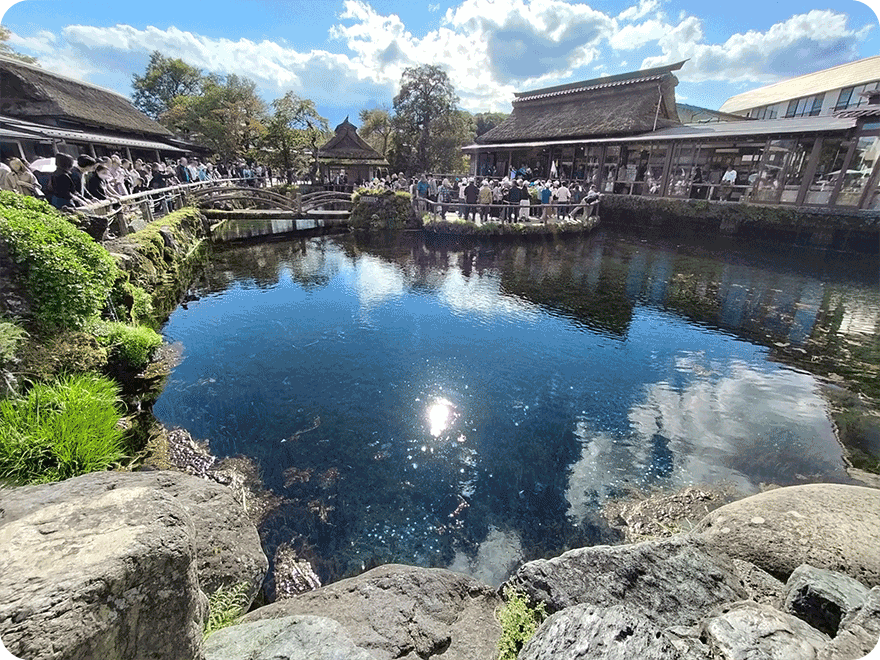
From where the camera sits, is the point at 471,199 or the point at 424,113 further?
the point at 424,113

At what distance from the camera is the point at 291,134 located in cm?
2728

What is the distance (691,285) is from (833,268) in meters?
6.72

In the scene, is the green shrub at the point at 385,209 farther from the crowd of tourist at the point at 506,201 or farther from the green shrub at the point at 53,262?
the green shrub at the point at 53,262

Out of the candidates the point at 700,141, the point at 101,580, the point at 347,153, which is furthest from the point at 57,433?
the point at 347,153

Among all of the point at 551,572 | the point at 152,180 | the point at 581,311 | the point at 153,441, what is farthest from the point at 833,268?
the point at 152,180

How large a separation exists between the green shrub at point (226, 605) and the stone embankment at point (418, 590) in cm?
7

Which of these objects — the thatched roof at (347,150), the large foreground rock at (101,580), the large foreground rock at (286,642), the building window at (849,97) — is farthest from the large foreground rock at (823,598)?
the building window at (849,97)

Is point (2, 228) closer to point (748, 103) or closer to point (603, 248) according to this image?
point (603, 248)

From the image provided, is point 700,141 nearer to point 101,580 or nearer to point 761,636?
point 761,636

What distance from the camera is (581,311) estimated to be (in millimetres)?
11031

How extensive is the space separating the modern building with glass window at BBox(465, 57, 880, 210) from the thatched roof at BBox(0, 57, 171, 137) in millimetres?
21647

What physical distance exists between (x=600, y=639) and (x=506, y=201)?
63.6ft

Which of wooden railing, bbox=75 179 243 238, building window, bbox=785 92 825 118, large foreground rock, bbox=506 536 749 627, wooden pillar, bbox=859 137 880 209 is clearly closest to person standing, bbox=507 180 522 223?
wooden pillar, bbox=859 137 880 209

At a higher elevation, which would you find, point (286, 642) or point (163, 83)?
point (163, 83)
